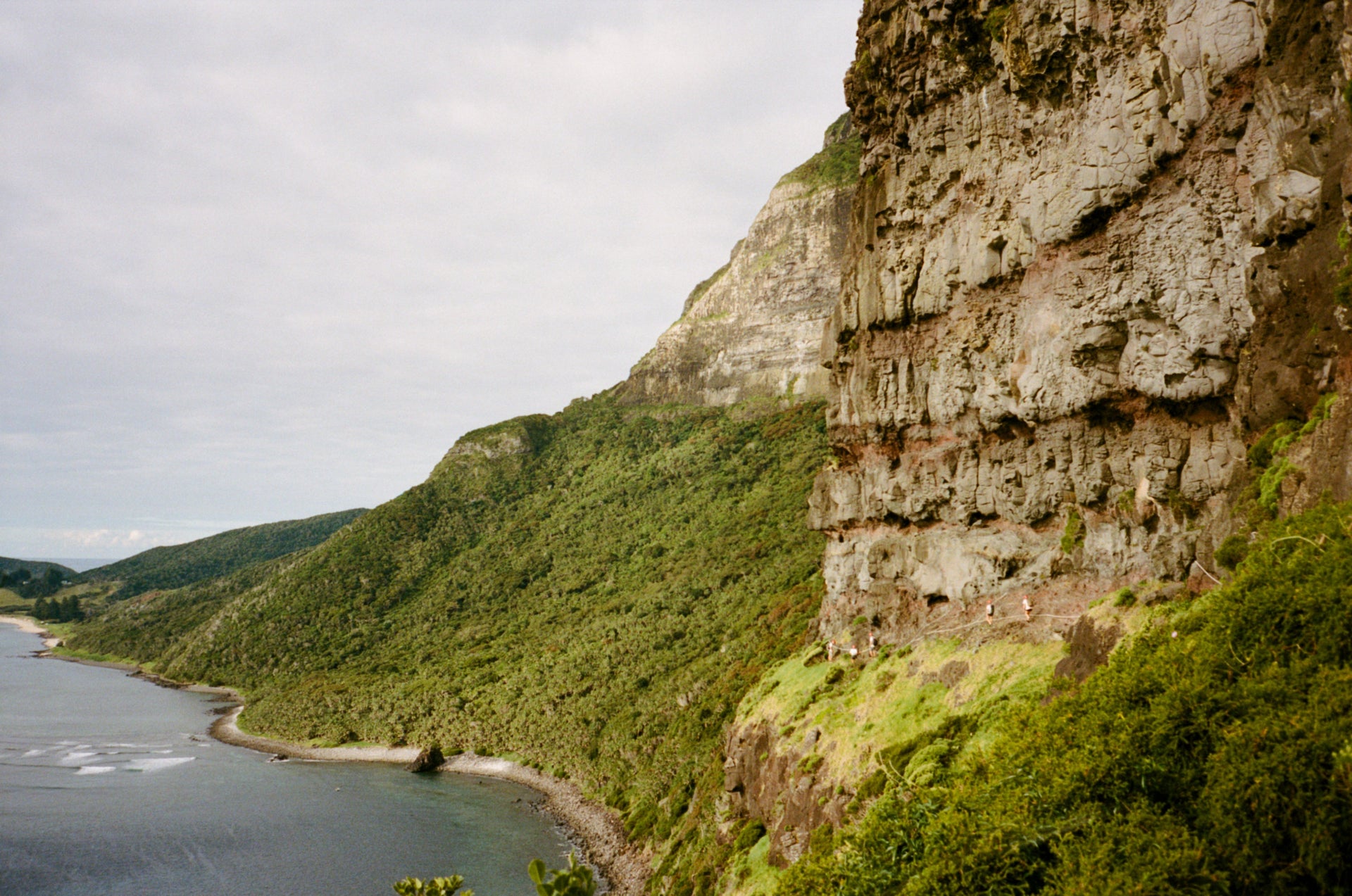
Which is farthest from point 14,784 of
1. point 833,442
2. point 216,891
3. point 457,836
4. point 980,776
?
point 980,776

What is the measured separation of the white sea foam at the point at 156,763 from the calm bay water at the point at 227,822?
8.2 inches

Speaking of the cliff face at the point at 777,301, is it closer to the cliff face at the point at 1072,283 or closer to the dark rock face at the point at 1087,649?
the cliff face at the point at 1072,283

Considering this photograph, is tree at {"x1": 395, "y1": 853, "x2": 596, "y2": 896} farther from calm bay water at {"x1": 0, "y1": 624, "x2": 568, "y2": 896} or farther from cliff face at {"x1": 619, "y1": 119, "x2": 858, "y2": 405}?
cliff face at {"x1": 619, "y1": 119, "x2": 858, "y2": 405}

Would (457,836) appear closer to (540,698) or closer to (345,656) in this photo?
(540,698)

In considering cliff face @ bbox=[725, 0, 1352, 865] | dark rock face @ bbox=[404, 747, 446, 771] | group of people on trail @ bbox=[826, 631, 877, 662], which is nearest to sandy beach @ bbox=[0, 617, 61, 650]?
dark rock face @ bbox=[404, 747, 446, 771]

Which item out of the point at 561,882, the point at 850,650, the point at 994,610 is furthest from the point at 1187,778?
the point at 850,650

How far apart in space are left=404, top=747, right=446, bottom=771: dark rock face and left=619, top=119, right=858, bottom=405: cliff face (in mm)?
69802

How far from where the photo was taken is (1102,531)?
795 inches

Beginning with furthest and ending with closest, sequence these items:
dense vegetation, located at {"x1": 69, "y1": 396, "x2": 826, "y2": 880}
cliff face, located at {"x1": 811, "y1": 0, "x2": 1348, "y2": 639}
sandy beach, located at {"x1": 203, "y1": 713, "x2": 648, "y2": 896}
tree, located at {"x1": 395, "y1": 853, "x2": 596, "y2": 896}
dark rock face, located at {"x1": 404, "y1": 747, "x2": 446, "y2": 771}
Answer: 1. dark rock face, located at {"x1": 404, "y1": 747, "x2": 446, "y2": 771}
2. dense vegetation, located at {"x1": 69, "y1": 396, "x2": 826, "y2": 880}
3. sandy beach, located at {"x1": 203, "y1": 713, "x2": 648, "y2": 896}
4. cliff face, located at {"x1": 811, "y1": 0, "x2": 1348, "y2": 639}
5. tree, located at {"x1": 395, "y1": 853, "x2": 596, "y2": 896}

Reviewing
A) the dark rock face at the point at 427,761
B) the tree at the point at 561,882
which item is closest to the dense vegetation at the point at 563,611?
the dark rock face at the point at 427,761

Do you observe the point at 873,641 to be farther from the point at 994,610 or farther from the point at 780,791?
the point at 780,791

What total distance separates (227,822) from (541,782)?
24.1 m

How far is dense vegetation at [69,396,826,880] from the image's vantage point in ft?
192

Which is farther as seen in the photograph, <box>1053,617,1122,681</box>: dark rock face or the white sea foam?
the white sea foam
